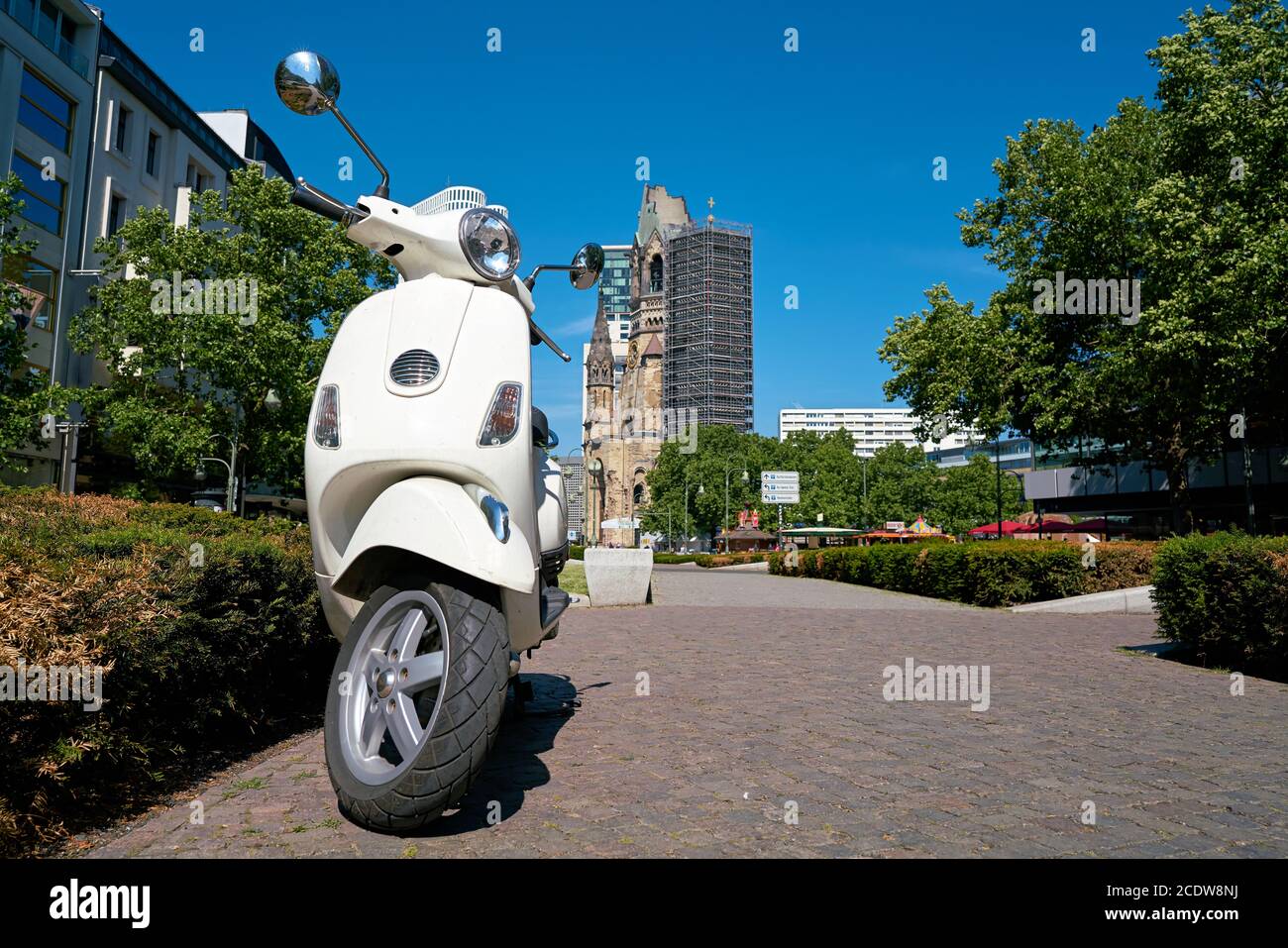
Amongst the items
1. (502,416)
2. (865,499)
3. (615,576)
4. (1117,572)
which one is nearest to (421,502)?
(502,416)

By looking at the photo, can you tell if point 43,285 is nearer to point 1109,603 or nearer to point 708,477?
point 1109,603

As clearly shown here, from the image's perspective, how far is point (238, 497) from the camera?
28062 mm

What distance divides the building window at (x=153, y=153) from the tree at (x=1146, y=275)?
92.8 feet

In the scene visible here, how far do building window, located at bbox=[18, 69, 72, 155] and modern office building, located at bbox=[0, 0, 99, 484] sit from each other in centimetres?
3

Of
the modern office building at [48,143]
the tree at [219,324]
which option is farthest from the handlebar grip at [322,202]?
the modern office building at [48,143]

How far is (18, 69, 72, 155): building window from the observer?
25266 mm

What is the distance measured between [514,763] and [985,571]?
1427 cm

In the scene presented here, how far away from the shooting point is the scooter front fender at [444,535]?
303 cm

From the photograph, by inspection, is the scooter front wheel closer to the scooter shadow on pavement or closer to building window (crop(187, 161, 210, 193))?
the scooter shadow on pavement

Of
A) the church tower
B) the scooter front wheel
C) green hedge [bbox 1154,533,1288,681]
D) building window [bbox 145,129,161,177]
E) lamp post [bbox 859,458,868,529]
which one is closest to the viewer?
the scooter front wheel

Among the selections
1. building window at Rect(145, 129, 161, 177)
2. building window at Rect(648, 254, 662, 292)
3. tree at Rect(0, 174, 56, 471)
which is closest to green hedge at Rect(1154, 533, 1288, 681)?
tree at Rect(0, 174, 56, 471)

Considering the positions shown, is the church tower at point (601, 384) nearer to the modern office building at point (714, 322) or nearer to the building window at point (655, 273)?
the building window at point (655, 273)
